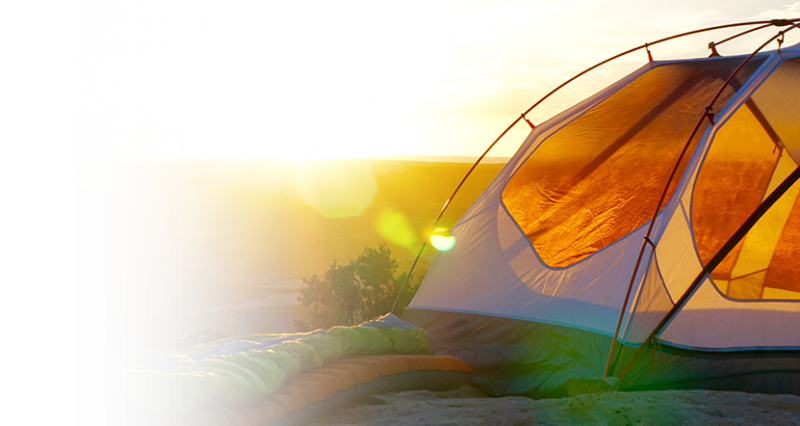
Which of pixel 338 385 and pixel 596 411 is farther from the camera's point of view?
pixel 338 385

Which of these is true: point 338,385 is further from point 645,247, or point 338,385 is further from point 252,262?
point 252,262

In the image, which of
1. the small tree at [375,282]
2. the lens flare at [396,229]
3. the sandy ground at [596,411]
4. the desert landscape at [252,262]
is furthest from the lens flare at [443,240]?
the lens flare at [396,229]

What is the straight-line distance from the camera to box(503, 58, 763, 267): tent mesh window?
5.98 metres

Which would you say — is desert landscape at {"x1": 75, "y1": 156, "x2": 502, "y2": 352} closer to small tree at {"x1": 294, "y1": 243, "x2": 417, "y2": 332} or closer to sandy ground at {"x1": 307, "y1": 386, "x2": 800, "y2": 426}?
sandy ground at {"x1": 307, "y1": 386, "x2": 800, "y2": 426}

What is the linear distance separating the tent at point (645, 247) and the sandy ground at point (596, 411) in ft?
3.01

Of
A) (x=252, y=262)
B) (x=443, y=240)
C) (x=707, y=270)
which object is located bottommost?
(x=252, y=262)

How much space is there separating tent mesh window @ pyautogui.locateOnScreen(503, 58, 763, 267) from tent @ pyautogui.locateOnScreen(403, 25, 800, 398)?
0.01 m

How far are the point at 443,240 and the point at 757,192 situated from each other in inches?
139

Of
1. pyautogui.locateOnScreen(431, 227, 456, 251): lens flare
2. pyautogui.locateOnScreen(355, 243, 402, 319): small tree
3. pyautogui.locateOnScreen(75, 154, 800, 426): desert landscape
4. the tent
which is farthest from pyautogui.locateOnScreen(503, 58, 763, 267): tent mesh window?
pyautogui.locateOnScreen(355, 243, 402, 319): small tree

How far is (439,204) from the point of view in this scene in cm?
5453

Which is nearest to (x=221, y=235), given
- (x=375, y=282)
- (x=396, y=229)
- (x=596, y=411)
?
(x=396, y=229)

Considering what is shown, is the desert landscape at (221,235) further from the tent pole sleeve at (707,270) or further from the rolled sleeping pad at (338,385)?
the tent pole sleeve at (707,270)

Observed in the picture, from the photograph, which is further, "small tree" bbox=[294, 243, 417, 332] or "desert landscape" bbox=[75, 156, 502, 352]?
"desert landscape" bbox=[75, 156, 502, 352]

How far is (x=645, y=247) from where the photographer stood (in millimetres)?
5352
